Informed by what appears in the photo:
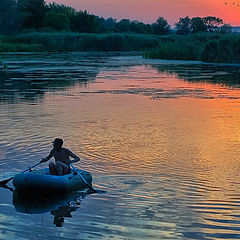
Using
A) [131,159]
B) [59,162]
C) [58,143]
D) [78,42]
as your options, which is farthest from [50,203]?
[78,42]

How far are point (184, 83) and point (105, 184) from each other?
73.1 ft

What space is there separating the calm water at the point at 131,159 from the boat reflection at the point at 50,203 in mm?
17

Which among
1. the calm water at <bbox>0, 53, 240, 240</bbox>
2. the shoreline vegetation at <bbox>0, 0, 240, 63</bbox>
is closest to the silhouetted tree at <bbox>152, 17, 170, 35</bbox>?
the shoreline vegetation at <bbox>0, 0, 240, 63</bbox>

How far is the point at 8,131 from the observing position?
54.7 ft

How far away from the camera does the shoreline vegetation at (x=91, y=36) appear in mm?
54688

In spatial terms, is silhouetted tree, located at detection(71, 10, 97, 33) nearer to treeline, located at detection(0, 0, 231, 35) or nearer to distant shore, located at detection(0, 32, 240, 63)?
treeline, located at detection(0, 0, 231, 35)

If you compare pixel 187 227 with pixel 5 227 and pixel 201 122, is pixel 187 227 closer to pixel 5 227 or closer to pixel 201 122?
pixel 5 227

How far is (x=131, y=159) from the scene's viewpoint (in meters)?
13.3

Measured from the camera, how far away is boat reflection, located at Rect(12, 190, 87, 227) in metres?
9.71

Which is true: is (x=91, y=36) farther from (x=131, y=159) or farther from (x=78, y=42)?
(x=131, y=159)

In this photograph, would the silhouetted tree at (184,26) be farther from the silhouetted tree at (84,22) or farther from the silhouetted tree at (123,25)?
the silhouetted tree at (84,22)

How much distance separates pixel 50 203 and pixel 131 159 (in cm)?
344

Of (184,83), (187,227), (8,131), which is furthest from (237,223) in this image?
(184,83)

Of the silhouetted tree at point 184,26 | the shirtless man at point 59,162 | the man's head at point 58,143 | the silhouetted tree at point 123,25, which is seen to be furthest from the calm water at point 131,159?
the silhouetted tree at point 184,26
